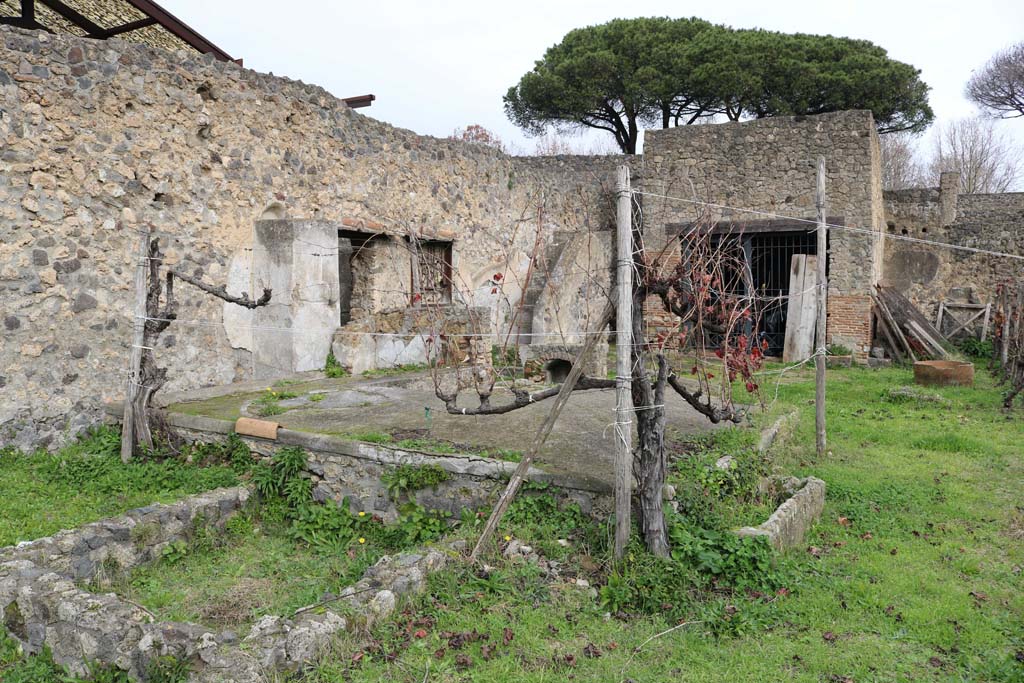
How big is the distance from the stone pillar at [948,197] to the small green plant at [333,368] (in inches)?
524

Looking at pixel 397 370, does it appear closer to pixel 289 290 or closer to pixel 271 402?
pixel 289 290

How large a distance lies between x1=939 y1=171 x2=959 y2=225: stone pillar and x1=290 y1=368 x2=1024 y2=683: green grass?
11.6 metres

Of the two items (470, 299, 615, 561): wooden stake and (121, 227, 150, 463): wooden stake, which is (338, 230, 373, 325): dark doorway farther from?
(470, 299, 615, 561): wooden stake

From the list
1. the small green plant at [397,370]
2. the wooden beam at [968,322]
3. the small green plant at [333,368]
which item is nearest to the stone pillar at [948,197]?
the wooden beam at [968,322]

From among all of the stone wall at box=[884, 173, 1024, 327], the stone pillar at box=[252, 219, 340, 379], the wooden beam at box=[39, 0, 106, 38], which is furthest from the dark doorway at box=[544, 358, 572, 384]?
the wooden beam at box=[39, 0, 106, 38]

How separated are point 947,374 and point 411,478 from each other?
8.91 m

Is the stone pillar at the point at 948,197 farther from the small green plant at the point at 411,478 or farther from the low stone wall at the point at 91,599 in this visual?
the low stone wall at the point at 91,599

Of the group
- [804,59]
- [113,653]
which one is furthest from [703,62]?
[113,653]

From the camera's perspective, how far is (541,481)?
4.71 metres

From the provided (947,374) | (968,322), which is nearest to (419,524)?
(947,374)

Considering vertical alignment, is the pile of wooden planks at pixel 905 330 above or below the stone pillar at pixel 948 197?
below

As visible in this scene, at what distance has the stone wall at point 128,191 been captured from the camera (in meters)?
6.22

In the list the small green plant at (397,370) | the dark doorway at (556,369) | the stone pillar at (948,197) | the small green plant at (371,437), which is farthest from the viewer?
the stone pillar at (948,197)

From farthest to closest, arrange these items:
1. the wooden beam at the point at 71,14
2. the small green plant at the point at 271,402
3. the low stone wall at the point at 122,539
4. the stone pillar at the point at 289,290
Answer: the wooden beam at the point at 71,14, the stone pillar at the point at 289,290, the small green plant at the point at 271,402, the low stone wall at the point at 122,539
